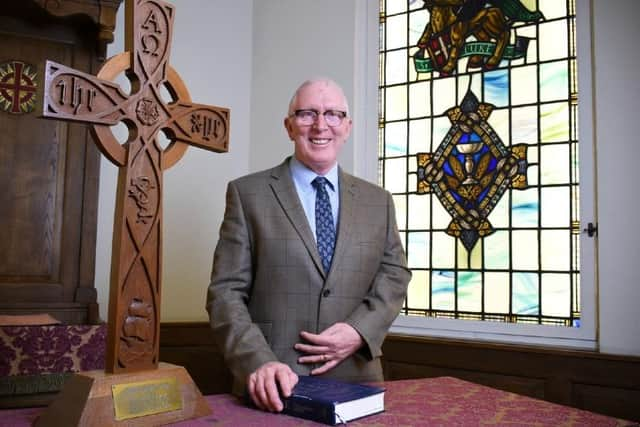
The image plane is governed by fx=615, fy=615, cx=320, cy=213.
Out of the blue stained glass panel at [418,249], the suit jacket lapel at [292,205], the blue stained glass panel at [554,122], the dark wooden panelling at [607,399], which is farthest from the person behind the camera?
the blue stained glass panel at [418,249]

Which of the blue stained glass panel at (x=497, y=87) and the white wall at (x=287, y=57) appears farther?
the white wall at (x=287, y=57)

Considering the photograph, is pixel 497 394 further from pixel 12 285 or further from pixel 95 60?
pixel 95 60

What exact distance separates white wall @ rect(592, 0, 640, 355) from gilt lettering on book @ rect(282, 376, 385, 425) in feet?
6.77

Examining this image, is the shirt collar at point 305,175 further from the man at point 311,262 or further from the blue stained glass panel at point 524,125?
A: the blue stained glass panel at point 524,125

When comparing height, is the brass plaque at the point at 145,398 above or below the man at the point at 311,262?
below

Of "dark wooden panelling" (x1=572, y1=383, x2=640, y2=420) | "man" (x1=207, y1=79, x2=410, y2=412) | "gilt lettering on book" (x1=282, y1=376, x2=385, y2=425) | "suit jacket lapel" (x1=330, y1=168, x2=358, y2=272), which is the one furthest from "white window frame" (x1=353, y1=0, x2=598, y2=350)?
"gilt lettering on book" (x1=282, y1=376, x2=385, y2=425)

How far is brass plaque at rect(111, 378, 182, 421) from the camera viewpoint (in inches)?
53.1

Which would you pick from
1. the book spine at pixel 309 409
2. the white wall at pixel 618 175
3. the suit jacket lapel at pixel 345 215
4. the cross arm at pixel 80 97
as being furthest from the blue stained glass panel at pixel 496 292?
the cross arm at pixel 80 97

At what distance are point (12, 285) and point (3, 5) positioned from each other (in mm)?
1480

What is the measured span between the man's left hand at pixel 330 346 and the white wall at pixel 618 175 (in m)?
1.85

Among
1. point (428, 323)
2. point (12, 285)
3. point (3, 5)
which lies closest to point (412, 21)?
point (428, 323)

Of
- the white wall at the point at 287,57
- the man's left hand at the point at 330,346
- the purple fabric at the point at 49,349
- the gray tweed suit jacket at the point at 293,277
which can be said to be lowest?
the purple fabric at the point at 49,349

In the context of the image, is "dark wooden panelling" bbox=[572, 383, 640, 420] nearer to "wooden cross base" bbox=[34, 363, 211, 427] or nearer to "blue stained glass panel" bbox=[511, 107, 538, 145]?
"blue stained glass panel" bbox=[511, 107, 538, 145]

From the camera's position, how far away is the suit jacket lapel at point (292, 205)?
6.46 ft
